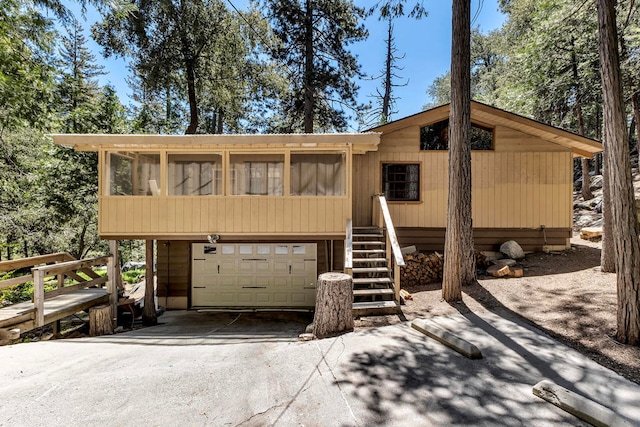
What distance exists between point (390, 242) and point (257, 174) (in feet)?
10.7

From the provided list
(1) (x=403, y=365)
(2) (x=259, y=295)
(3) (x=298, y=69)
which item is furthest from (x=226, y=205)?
(3) (x=298, y=69)

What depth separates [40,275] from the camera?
5094 mm

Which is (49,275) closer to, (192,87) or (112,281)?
(112,281)

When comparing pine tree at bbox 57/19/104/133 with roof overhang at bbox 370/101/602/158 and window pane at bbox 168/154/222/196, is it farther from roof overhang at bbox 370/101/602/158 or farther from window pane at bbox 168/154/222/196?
roof overhang at bbox 370/101/602/158

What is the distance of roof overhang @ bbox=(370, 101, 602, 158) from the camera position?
7.53 m

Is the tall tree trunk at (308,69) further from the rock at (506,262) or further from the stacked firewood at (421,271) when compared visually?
the rock at (506,262)

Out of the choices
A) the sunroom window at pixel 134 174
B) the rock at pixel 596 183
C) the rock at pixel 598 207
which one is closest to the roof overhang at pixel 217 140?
the sunroom window at pixel 134 174

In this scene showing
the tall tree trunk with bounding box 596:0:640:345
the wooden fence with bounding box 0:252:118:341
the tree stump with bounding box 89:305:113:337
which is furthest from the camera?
the tree stump with bounding box 89:305:113:337

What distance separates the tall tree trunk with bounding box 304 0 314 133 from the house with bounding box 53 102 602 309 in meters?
5.20

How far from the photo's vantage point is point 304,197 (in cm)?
654

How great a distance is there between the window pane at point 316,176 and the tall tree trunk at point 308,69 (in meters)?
6.28

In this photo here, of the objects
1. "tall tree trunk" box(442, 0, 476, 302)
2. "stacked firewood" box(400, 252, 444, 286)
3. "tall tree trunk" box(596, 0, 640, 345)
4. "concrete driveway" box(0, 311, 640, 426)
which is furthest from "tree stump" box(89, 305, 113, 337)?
"tall tree trunk" box(596, 0, 640, 345)

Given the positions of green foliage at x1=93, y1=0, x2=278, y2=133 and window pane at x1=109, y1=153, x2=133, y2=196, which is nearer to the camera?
window pane at x1=109, y1=153, x2=133, y2=196

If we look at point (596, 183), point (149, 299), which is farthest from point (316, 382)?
point (596, 183)
